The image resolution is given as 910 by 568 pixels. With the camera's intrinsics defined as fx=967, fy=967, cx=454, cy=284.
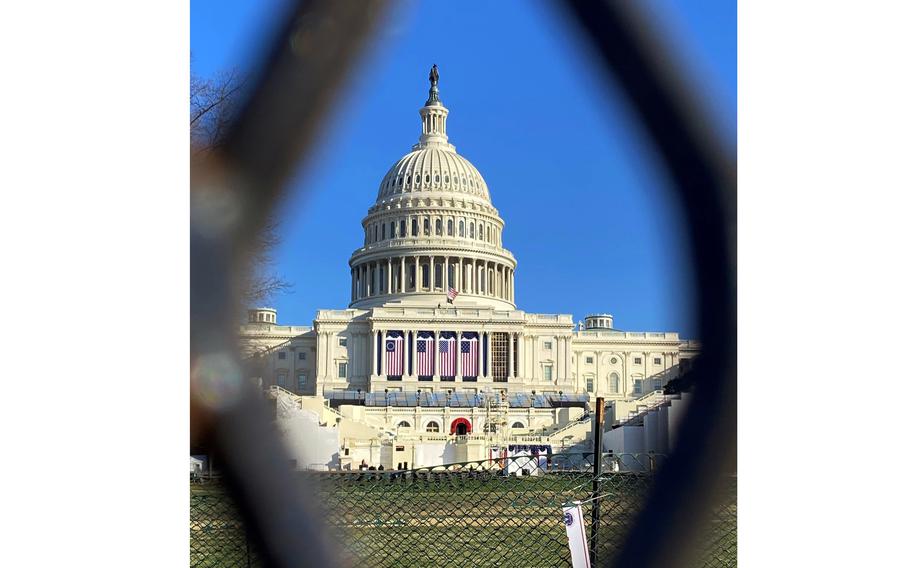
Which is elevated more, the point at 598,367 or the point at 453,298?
the point at 453,298

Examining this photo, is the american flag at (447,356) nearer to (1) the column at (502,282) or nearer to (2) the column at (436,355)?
(2) the column at (436,355)

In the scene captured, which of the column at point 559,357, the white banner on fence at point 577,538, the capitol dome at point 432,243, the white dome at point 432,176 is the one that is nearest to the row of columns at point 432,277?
the capitol dome at point 432,243

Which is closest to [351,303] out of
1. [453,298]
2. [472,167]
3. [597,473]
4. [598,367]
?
[453,298]

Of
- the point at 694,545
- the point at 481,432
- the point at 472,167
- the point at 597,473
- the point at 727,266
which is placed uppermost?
the point at 472,167

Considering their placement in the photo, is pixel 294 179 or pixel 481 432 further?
pixel 481 432

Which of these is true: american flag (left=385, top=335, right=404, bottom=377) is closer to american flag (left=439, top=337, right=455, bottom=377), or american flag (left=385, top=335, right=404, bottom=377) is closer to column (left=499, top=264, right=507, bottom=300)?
american flag (left=439, top=337, right=455, bottom=377)

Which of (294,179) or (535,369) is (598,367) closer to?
(535,369)

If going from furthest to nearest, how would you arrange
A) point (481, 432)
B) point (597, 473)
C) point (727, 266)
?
1. point (481, 432)
2. point (597, 473)
3. point (727, 266)

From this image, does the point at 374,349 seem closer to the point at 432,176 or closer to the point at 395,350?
the point at 395,350
